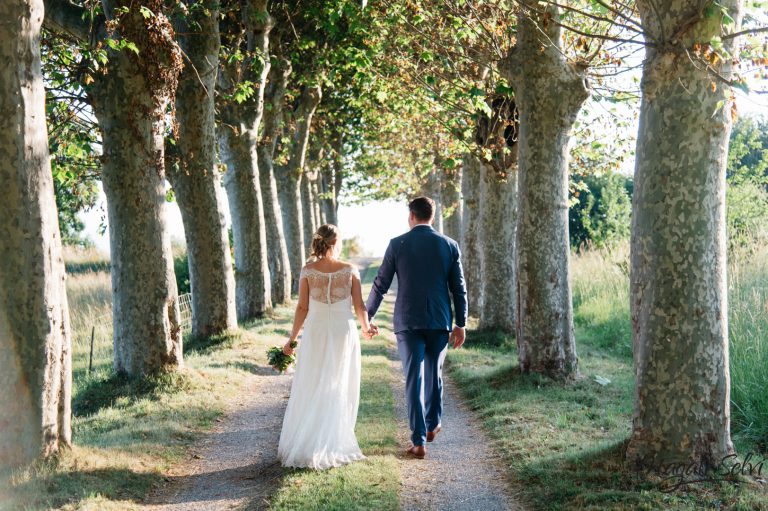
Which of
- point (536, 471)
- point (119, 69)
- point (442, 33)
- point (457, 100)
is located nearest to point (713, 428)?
point (536, 471)

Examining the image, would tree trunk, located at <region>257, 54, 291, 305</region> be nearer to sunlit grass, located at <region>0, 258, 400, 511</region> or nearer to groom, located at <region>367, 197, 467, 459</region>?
sunlit grass, located at <region>0, 258, 400, 511</region>

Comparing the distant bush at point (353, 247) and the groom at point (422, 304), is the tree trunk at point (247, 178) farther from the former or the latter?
the distant bush at point (353, 247)

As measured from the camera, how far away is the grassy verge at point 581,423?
5.84m

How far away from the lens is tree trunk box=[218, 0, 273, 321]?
17.3 meters

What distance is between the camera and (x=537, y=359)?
35.5 feet

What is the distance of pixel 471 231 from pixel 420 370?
45.4 feet

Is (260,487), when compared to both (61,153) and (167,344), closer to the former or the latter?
(167,344)

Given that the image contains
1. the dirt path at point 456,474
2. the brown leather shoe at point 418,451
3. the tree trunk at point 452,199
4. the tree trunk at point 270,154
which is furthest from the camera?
the tree trunk at point 452,199

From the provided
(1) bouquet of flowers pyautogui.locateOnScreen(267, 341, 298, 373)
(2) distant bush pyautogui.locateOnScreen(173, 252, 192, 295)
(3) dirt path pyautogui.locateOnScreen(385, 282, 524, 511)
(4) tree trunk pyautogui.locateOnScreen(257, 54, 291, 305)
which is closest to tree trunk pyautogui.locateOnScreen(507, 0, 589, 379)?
(3) dirt path pyautogui.locateOnScreen(385, 282, 524, 511)

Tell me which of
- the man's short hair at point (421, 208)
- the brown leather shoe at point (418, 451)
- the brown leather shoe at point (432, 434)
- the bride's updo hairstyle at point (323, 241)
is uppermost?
the man's short hair at point (421, 208)

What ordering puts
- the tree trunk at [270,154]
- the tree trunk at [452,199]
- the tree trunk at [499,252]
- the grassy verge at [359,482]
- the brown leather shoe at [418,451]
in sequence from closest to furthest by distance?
the grassy verge at [359,482] < the brown leather shoe at [418,451] < the tree trunk at [499,252] < the tree trunk at [270,154] < the tree trunk at [452,199]

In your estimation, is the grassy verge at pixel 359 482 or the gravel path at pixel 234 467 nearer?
the grassy verge at pixel 359 482

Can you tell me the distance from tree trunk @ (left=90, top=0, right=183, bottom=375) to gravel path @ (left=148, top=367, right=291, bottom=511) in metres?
1.56

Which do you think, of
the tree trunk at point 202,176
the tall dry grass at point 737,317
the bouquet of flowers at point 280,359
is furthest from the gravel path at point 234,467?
the tall dry grass at point 737,317
